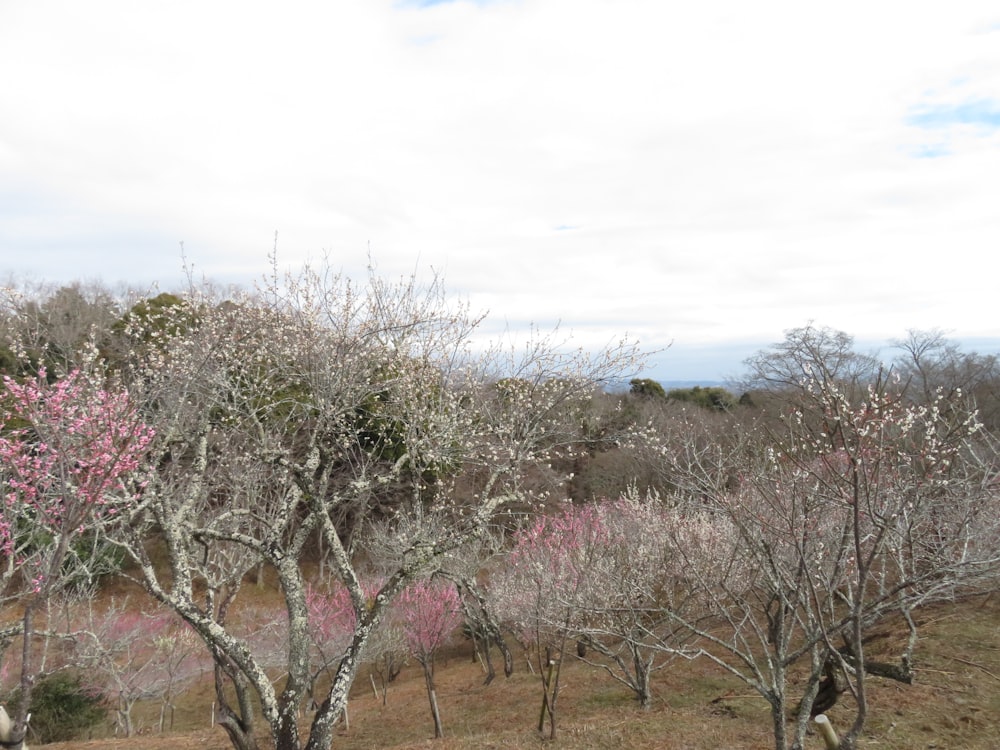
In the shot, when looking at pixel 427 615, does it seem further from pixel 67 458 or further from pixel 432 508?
pixel 67 458

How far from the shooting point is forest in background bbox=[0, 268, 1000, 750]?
5129 millimetres

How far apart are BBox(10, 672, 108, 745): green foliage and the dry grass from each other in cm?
176

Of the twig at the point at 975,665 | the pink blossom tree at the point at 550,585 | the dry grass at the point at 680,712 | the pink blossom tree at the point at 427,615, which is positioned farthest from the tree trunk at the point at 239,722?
the twig at the point at 975,665

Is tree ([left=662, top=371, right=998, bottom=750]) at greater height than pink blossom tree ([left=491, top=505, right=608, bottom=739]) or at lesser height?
greater

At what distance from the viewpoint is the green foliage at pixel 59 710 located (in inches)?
422

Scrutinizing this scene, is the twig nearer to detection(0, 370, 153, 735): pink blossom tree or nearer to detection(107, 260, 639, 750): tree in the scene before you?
detection(107, 260, 639, 750): tree

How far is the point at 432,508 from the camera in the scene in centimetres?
994

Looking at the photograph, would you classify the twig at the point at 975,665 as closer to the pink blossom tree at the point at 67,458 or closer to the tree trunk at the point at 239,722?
the tree trunk at the point at 239,722

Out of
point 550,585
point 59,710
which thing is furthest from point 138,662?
point 550,585

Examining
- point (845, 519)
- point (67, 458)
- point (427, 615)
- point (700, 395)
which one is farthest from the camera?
point (700, 395)

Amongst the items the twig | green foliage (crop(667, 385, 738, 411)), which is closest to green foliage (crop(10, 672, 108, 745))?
the twig

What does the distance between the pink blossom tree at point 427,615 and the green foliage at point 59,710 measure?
622 cm

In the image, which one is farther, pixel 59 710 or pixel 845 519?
pixel 59 710

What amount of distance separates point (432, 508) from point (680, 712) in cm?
506
